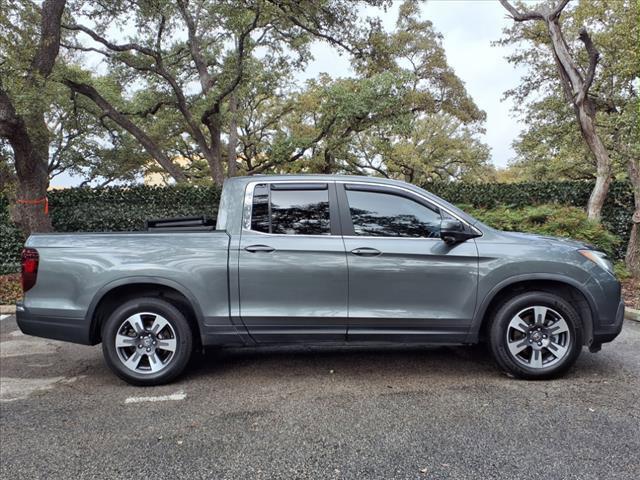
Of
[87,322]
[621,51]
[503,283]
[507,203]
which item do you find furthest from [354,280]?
[621,51]

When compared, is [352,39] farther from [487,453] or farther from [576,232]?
[487,453]

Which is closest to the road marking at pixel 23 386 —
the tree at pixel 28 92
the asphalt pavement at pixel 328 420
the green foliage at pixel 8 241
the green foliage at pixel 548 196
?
the asphalt pavement at pixel 328 420

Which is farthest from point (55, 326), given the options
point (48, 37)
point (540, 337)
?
point (48, 37)

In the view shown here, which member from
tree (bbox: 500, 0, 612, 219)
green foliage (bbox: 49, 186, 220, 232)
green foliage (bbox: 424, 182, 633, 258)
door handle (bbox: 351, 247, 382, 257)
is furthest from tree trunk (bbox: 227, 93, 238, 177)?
door handle (bbox: 351, 247, 382, 257)

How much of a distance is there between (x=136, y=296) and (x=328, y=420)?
2.02m

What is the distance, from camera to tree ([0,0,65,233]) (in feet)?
26.0

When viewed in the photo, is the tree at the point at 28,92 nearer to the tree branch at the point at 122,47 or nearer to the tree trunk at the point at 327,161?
the tree branch at the point at 122,47

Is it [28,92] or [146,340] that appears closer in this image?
[146,340]

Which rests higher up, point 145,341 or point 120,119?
point 120,119

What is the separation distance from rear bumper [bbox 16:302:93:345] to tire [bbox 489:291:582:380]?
11.6ft

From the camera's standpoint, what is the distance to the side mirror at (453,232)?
3.64m

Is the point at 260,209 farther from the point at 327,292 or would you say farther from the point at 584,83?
the point at 584,83

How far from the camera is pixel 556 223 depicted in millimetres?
8469

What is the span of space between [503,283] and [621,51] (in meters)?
11.1
